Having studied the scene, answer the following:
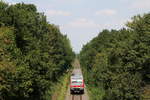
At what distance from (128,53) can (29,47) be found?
12.8m

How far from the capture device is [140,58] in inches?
1353

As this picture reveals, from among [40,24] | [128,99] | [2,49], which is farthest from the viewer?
[40,24]

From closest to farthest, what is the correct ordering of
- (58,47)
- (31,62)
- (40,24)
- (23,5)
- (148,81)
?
(31,62)
(148,81)
(23,5)
(40,24)
(58,47)

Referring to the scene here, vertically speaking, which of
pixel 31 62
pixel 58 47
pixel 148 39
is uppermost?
pixel 58 47

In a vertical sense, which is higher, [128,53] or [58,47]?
[58,47]

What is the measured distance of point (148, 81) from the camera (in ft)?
119

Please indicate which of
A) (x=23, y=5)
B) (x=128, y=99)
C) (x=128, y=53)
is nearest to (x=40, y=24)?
(x=23, y=5)

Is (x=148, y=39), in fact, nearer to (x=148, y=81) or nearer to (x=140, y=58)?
(x=140, y=58)

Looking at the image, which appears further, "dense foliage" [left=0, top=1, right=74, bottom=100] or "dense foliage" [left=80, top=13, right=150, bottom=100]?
"dense foliage" [left=80, top=13, right=150, bottom=100]

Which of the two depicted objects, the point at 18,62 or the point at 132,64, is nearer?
the point at 18,62

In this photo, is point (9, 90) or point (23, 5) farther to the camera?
point (23, 5)

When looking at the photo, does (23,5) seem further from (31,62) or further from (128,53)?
(128,53)

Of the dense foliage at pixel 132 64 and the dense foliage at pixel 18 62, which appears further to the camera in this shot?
the dense foliage at pixel 132 64

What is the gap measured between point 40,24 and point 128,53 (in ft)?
97.1
